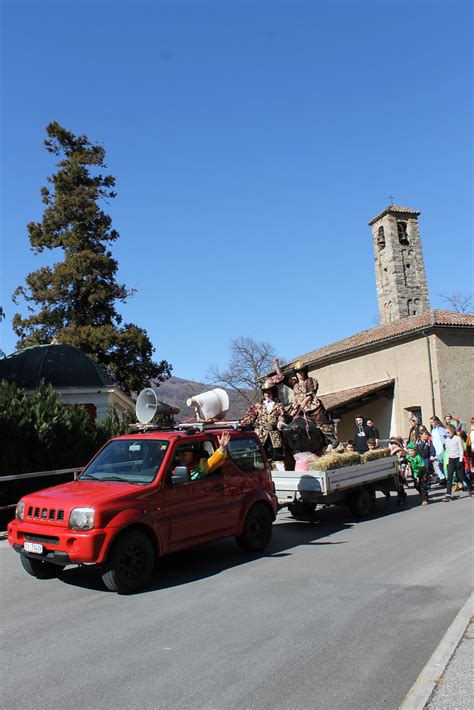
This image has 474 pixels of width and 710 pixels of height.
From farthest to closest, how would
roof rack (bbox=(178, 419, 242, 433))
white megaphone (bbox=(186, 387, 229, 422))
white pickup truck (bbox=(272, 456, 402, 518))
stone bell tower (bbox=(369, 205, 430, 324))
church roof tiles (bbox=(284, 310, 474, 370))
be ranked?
1. stone bell tower (bbox=(369, 205, 430, 324))
2. church roof tiles (bbox=(284, 310, 474, 370))
3. white megaphone (bbox=(186, 387, 229, 422))
4. white pickup truck (bbox=(272, 456, 402, 518))
5. roof rack (bbox=(178, 419, 242, 433))

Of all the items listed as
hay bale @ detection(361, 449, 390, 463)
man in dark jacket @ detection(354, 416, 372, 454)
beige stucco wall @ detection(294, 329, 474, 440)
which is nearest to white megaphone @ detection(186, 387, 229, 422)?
hay bale @ detection(361, 449, 390, 463)

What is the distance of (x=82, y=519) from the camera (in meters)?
6.47

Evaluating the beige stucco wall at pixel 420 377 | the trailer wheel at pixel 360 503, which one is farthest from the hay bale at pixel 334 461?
the beige stucco wall at pixel 420 377

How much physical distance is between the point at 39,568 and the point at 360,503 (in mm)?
6305

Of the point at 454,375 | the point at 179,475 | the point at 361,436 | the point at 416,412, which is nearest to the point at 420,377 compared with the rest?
the point at 454,375

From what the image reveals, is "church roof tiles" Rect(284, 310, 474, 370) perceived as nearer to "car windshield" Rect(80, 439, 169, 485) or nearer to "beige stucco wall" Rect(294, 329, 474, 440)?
"beige stucco wall" Rect(294, 329, 474, 440)

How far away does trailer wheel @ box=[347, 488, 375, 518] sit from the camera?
37.3ft

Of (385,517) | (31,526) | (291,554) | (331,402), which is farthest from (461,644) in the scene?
(331,402)

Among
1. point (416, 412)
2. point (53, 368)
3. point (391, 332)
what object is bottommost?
point (416, 412)

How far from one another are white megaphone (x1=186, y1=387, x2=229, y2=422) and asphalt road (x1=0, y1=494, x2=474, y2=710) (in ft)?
8.79

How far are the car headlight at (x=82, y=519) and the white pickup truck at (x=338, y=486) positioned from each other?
4.69 meters

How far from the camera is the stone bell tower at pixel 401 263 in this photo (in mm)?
45656

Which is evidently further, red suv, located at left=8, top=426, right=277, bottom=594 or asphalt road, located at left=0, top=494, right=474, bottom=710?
red suv, located at left=8, top=426, right=277, bottom=594

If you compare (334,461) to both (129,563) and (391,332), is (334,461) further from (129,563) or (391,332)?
(391,332)
